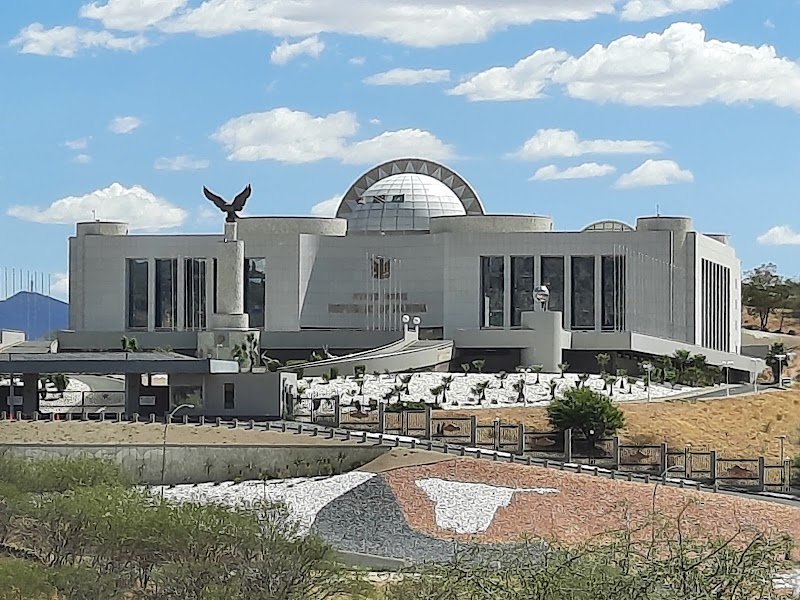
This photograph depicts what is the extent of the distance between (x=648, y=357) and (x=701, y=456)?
131 feet

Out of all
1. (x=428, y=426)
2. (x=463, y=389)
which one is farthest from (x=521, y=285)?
(x=428, y=426)

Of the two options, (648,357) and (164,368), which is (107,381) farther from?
(648,357)

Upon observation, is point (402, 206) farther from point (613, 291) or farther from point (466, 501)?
point (466, 501)

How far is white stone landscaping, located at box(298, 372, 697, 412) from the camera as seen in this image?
74438 millimetres

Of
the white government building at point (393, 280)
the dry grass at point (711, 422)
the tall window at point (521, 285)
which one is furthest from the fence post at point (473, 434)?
the tall window at point (521, 285)

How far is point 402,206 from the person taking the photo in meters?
119

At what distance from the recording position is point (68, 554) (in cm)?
3894

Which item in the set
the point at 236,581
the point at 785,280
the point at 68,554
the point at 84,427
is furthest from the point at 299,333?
the point at 785,280

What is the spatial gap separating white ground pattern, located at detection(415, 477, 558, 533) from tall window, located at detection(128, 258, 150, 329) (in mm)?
63568

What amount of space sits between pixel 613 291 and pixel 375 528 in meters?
60.8

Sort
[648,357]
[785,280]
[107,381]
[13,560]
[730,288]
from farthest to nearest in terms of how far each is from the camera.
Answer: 1. [785,280]
2. [730,288]
3. [648,357]
4. [107,381]
5. [13,560]

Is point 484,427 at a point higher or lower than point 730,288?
lower

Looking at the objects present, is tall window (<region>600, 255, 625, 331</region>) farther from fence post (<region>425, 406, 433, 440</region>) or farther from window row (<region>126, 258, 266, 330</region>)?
fence post (<region>425, 406, 433, 440</region>)

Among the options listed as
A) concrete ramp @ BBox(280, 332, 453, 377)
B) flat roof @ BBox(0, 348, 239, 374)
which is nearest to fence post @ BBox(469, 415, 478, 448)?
flat roof @ BBox(0, 348, 239, 374)
